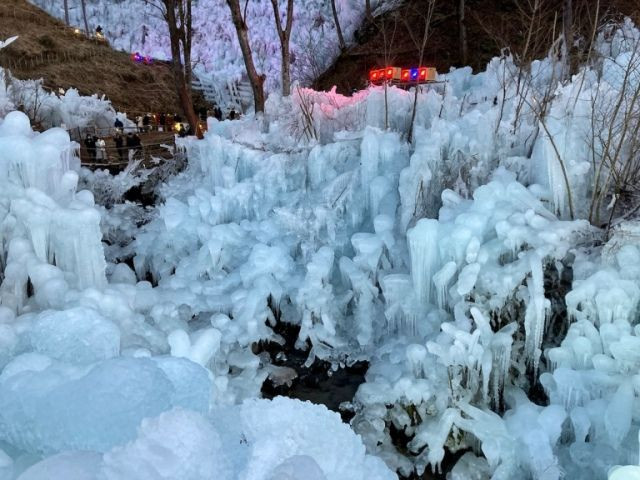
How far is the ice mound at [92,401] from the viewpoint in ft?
8.10

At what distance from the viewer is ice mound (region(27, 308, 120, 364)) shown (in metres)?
3.69

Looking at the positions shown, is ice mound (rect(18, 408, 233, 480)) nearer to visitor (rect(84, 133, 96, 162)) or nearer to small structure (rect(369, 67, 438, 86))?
small structure (rect(369, 67, 438, 86))

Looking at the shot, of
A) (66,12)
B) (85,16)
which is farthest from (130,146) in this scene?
(66,12)

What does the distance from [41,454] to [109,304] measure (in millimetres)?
3285

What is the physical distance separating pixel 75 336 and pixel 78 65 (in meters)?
21.8

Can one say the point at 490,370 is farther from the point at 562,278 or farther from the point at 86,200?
the point at 86,200

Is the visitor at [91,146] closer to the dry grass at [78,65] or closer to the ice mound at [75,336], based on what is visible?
the dry grass at [78,65]

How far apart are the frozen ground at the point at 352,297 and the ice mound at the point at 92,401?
0.01 metres

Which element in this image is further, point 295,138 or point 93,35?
point 93,35

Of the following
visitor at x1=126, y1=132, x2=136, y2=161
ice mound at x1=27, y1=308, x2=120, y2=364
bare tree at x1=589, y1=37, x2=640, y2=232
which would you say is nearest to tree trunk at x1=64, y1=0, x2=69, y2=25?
visitor at x1=126, y1=132, x2=136, y2=161

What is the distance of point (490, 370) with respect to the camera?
566cm

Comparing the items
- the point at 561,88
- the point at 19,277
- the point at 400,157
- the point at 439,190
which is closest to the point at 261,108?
the point at 400,157

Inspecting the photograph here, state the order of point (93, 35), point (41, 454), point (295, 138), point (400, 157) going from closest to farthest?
point (41, 454), point (400, 157), point (295, 138), point (93, 35)

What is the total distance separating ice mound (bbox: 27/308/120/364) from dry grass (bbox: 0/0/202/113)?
1771 centimetres
